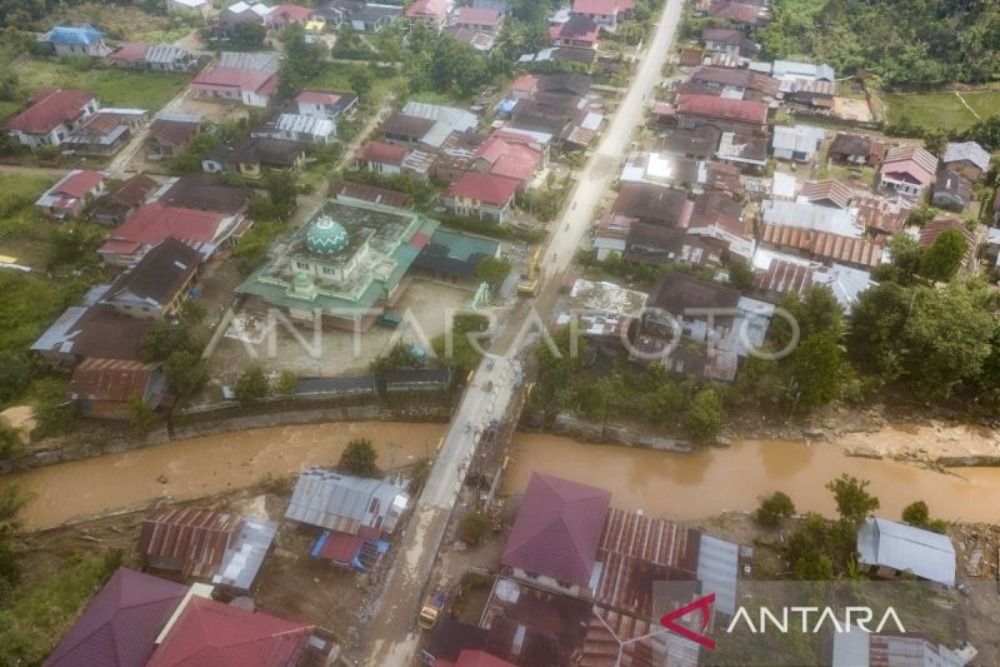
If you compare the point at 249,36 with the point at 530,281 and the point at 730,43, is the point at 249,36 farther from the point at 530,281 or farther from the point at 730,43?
the point at 730,43

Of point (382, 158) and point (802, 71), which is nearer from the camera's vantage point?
point (382, 158)

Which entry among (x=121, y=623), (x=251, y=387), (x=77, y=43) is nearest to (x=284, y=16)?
(x=77, y=43)

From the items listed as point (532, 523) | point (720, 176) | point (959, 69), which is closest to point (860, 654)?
point (532, 523)

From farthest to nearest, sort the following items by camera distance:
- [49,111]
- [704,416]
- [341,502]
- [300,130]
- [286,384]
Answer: [49,111], [300,130], [286,384], [704,416], [341,502]

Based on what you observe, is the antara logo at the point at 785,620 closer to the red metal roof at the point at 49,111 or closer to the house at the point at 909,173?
the house at the point at 909,173

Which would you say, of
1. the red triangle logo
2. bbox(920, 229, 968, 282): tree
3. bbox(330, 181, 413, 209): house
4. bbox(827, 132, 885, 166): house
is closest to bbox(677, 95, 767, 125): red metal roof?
bbox(827, 132, 885, 166): house

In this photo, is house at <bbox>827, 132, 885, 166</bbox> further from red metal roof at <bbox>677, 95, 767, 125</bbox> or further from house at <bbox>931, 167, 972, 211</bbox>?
red metal roof at <bbox>677, 95, 767, 125</bbox>

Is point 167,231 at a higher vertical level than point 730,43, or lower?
lower

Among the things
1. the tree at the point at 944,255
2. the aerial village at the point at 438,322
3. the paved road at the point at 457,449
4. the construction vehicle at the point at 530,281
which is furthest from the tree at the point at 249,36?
the tree at the point at 944,255
